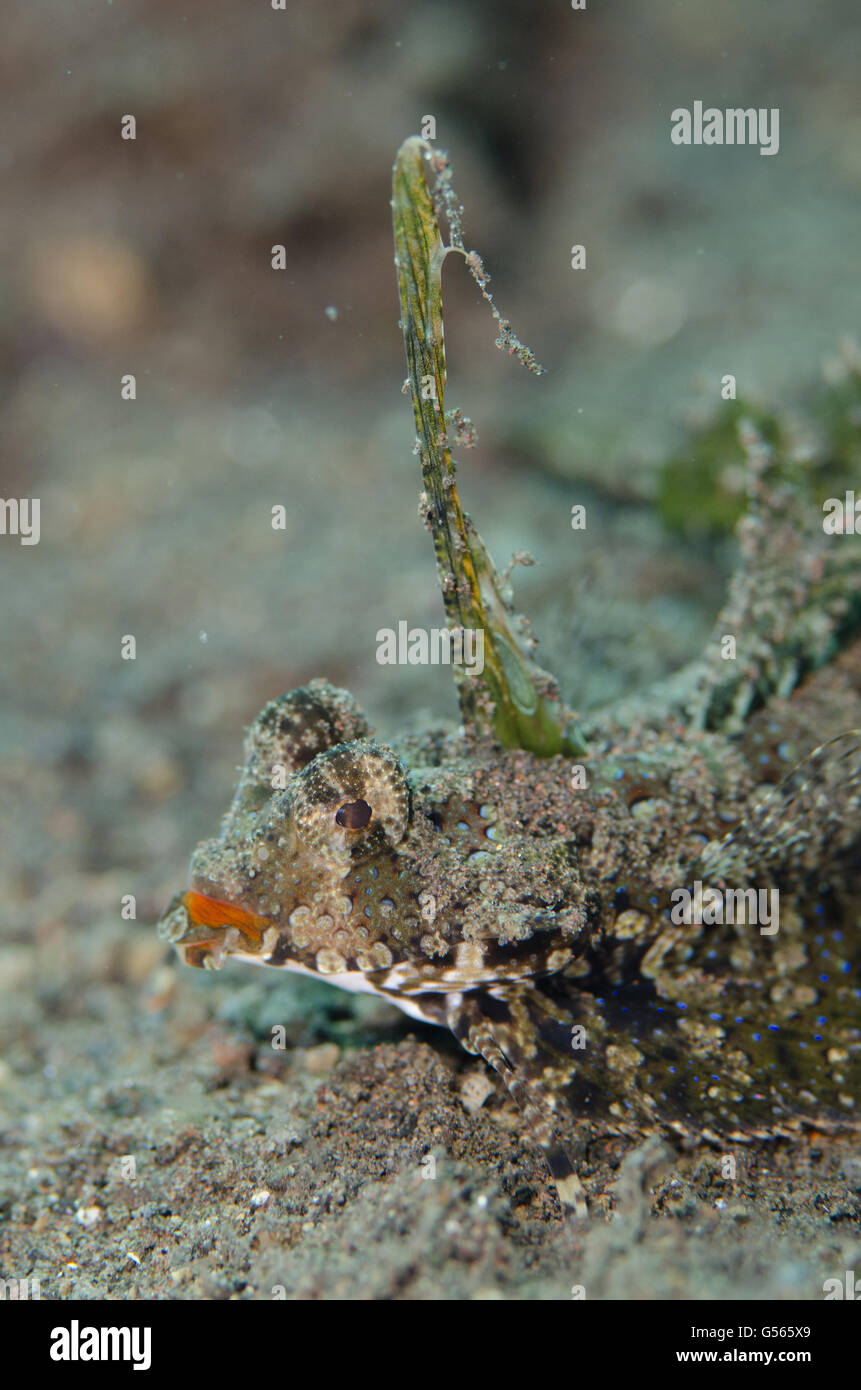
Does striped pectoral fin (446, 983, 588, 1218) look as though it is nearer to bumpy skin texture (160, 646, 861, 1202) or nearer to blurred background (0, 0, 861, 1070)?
bumpy skin texture (160, 646, 861, 1202)

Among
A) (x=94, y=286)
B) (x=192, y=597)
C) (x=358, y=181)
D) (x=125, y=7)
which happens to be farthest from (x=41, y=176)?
(x=192, y=597)

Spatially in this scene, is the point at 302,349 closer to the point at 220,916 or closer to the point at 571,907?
the point at 220,916

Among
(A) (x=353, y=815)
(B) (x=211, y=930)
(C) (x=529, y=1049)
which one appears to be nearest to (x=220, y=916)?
(B) (x=211, y=930)

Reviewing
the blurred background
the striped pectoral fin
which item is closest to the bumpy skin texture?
the striped pectoral fin

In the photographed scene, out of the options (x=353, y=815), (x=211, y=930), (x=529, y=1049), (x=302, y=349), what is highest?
(x=302, y=349)

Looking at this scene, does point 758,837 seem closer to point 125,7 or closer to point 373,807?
point 373,807
